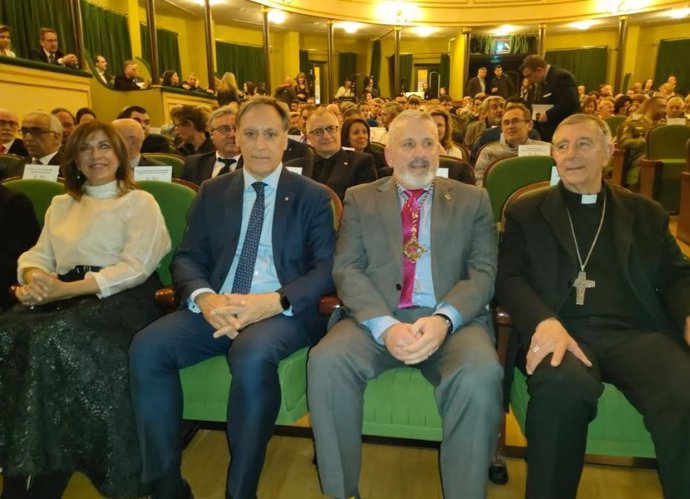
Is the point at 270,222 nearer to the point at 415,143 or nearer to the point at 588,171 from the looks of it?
the point at 415,143

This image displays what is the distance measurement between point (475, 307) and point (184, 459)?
4.20 feet

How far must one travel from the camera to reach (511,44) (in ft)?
50.7

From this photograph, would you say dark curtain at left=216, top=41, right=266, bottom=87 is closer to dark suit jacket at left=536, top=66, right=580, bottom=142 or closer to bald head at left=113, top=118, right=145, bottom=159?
dark suit jacket at left=536, top=66, right=580, bottom=142

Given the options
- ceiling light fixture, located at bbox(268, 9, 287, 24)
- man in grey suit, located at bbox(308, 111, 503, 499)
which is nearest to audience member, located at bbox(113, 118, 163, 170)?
man in grey suit, located at bbox(308, 111, 503, 499)

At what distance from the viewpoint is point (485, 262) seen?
175 cm

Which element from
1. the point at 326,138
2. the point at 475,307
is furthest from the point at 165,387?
the point at 326,138

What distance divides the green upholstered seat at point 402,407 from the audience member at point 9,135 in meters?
4.02

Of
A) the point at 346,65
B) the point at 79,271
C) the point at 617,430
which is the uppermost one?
the point at 346,65

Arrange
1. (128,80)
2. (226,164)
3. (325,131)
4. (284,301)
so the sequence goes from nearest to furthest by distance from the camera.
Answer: (284,301), (226,164), (325,131), (128,80)

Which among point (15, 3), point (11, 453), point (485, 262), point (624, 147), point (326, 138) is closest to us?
point (11, 453)

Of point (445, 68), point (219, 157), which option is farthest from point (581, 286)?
point (445, 68)

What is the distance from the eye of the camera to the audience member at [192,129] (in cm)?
443

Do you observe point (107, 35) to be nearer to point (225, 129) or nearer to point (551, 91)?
point (225, 129)

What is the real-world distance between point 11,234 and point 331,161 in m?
2.05
